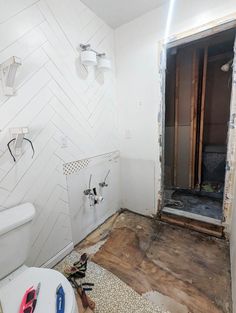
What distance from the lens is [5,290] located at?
3.10 feet

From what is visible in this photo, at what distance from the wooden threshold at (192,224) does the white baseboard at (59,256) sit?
1139 millimetres

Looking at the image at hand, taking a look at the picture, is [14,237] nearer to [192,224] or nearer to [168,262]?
[168,262]

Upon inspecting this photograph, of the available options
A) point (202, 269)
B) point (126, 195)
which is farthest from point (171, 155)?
point (202, 269)

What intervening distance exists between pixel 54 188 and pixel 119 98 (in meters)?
1.38

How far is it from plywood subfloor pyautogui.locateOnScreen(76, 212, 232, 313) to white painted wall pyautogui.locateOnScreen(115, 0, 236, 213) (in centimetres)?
45

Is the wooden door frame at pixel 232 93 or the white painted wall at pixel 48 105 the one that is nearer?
the white painted wall at pixel 48 105

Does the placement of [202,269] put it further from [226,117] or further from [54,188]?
[226,117]

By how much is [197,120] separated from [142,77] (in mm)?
1225

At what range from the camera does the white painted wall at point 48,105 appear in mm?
1187

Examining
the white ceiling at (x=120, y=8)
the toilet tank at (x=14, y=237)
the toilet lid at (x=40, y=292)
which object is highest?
Result: the white ceiling at (x=120, y=8)

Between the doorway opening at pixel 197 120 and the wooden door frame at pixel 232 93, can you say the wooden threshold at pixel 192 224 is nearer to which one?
the wooden door frame at pixel 232 93

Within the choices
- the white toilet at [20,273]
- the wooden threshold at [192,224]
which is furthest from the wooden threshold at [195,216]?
the white toilet at [20,273]

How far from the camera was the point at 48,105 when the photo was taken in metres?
1.42

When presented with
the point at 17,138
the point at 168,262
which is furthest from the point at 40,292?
the point at 168,262
